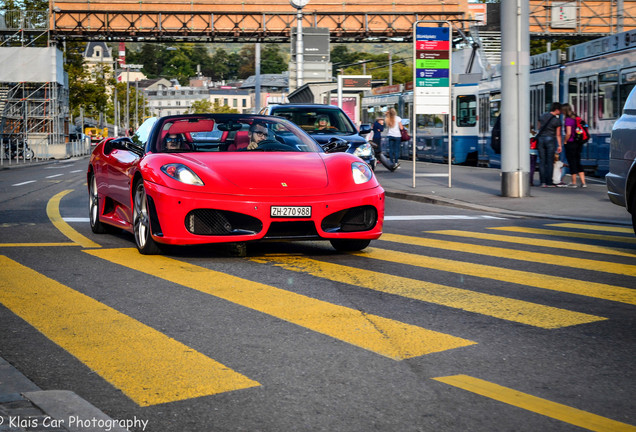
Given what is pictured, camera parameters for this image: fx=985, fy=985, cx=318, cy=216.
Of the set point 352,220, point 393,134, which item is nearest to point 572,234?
point 352,220

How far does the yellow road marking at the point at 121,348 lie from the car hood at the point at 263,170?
75.0 inches

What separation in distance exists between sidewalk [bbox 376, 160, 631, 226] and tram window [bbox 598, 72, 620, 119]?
61.7 inches

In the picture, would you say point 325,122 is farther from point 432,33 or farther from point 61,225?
point 61,225

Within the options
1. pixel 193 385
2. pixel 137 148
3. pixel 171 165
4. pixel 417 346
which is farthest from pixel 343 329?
pixel 137 148

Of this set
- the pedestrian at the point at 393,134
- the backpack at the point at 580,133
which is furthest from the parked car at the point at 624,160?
the pedestrian at the point at 393,134

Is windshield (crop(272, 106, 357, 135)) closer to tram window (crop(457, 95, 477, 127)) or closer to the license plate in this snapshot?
the license plate

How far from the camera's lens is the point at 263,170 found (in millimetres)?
8492

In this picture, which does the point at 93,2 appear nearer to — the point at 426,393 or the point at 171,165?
the point at 171,165

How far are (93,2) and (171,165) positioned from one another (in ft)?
179

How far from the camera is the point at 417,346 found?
16.5 feet

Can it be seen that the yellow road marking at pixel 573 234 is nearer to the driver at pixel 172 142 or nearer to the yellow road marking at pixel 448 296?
the yellow road marking at pixel 448 296

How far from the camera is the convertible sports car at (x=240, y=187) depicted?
8.16 metres

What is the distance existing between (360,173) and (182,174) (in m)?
1.57

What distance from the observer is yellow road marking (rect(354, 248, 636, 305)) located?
677 centimetres
